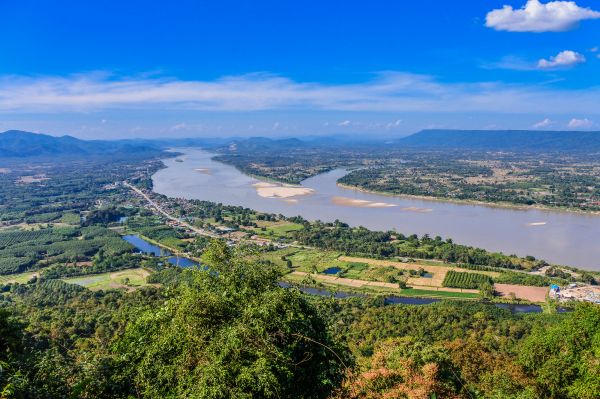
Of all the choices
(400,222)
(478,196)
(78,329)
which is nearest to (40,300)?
(78,329)

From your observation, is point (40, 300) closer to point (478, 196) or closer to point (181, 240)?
point (181, 240)

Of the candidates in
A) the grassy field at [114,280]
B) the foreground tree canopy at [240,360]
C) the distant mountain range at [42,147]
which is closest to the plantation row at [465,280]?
the foreground tree canopy at [240,360]

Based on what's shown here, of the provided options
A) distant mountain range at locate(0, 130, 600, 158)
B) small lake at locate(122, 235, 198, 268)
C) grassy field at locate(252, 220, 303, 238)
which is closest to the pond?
grassy field at locate(252, 220, 303, 238)

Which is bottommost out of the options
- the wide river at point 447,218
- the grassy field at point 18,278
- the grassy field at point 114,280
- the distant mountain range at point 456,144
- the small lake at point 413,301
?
the small lake at point 413,301

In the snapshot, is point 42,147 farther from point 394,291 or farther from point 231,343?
point 231,343

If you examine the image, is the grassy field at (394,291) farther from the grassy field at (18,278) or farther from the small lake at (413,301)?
the grassy field at (18,278)

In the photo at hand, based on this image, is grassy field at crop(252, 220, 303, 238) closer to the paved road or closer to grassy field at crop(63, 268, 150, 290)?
the paved road

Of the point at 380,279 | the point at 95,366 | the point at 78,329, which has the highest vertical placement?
the point at 95,366
